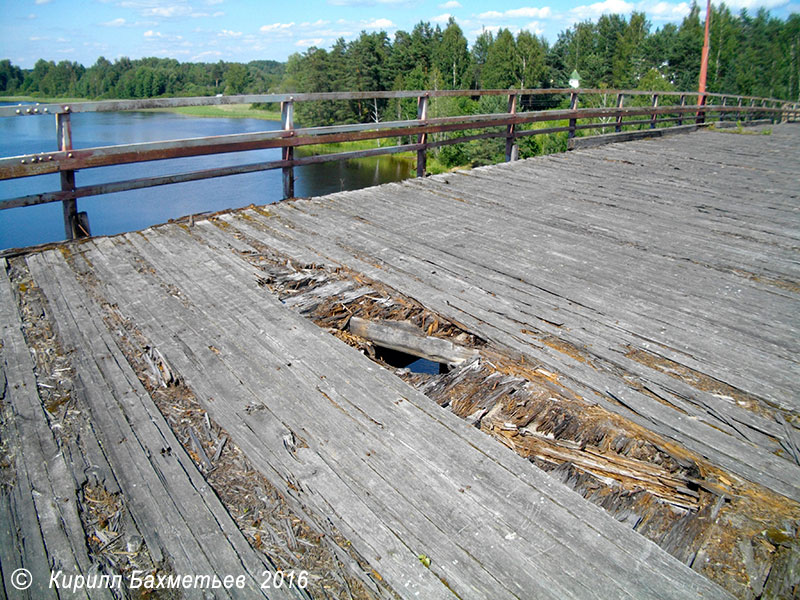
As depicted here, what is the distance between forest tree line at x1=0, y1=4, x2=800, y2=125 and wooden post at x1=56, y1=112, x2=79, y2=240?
53665 millimetres

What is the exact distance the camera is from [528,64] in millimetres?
59562

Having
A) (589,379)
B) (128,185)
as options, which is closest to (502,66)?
(128,185)

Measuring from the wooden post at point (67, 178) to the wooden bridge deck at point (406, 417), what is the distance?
0.91 feet

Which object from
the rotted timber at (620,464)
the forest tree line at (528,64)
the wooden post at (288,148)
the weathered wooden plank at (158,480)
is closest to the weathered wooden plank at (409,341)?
the rotted timber at (620,464)

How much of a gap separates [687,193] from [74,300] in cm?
603

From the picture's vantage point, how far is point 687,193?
6.74 m

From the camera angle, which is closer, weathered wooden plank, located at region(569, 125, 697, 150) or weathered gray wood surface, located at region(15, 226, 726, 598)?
weathered gray wood surface, located at region(15, 226, 726, 598)

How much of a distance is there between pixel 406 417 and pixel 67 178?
354 cm

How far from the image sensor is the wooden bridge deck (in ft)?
5.86

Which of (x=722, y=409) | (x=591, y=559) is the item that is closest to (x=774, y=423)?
(x=722, y=409)

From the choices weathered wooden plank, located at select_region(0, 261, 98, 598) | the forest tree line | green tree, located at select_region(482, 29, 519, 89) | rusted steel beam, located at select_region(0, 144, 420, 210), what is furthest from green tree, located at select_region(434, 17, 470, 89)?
weathered wooden plank, located at select_region(0, 261, 98, 598)

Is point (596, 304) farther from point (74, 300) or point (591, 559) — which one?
point (74, 300)

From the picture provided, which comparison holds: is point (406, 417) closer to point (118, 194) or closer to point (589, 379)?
point (589, 379)

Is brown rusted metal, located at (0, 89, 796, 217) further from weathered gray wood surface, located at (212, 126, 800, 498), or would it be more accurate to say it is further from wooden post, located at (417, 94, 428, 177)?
weathered gray wood surface, located at (212, 126, 800, 498)
